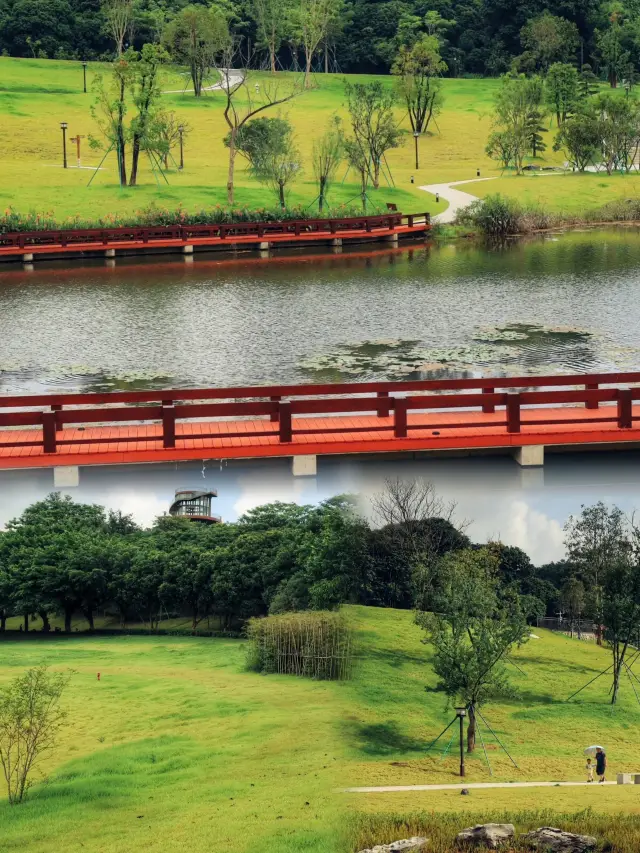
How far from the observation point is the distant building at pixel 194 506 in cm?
2214

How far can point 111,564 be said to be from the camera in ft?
66.5

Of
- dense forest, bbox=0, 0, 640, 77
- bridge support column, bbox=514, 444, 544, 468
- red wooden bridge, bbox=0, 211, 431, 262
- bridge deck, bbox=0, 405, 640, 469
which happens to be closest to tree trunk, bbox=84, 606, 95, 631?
bridge deck, bbox=0, 405, 640, 469

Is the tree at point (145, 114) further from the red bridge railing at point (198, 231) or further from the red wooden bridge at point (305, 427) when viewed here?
the red wooden bridge at point (305, 427)

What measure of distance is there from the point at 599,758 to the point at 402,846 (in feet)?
12.6

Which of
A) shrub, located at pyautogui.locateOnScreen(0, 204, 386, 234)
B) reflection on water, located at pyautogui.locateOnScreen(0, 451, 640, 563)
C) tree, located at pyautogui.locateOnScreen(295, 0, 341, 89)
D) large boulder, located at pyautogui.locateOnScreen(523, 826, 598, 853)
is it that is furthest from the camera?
tree, located at pyautogui.locateOnScreen(295, 0, 341, 89)

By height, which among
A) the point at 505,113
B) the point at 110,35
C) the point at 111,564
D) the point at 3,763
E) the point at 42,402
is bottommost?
the point at 3,763

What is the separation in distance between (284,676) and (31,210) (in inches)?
2332

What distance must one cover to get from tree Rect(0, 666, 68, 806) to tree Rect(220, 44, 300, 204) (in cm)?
5682

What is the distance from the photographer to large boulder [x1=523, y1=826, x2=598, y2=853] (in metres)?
17.4

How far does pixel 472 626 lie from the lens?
2092 cm

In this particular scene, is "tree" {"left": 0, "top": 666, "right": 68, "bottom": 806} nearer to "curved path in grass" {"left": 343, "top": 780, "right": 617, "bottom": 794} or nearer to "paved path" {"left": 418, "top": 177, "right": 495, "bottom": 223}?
"curved path in grass" {"left": 343, "top": 780, "right": 617, "bottom": 794}

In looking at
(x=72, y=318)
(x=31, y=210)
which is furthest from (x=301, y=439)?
(x=31, y=210)

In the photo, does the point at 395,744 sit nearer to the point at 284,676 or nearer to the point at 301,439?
the point at 284,676

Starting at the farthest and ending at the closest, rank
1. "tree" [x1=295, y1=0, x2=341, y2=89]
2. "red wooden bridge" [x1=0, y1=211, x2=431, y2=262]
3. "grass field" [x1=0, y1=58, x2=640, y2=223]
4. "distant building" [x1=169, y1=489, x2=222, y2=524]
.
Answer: "tree" [x1=295, y1=0, x2=341, y2=89] < "grass field" [x1=0, y1=58, x2=640, y2=223] < "red wooden bridge" [x1=0, y1=211, x2=431, y2=262] < "distant building" [x1=169, y1=489, x2=222, y2=524]
